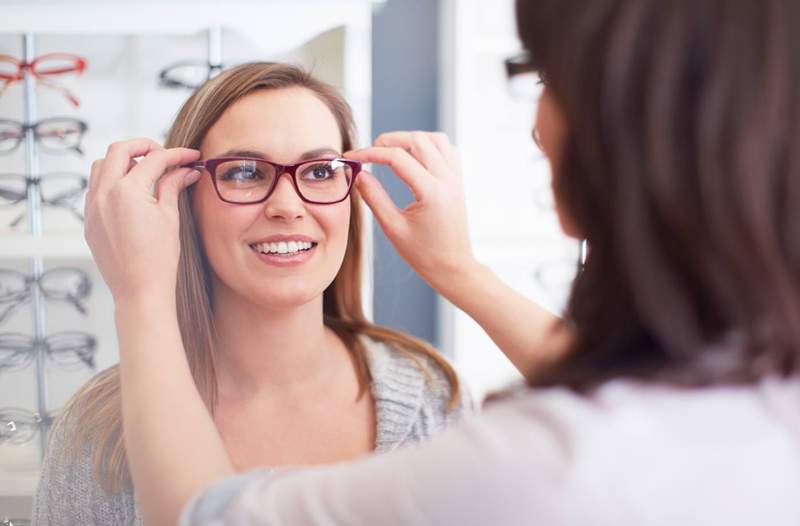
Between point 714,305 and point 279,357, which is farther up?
point 714,305

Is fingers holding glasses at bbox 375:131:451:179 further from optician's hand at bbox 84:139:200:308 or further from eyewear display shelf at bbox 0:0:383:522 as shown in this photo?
eyewear display shelf at bbox 0:0:383:522

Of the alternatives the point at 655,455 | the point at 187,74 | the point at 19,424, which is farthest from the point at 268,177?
the point at 19,424

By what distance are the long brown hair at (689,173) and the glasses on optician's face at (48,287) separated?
133 cm

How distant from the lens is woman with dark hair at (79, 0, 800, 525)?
1.63 ft

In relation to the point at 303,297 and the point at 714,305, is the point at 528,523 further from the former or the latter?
the point at 303,297

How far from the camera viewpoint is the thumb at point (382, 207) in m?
1.06

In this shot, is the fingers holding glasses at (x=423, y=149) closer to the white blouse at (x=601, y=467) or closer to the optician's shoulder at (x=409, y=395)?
the optician's shoulder at (x=409, y=395)

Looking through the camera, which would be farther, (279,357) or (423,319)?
(423,319)

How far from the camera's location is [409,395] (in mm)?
1177

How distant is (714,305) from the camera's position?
1.77ft

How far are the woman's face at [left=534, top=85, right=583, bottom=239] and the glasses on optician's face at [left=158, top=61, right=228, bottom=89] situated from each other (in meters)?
1.08

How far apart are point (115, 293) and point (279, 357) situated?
397 mm

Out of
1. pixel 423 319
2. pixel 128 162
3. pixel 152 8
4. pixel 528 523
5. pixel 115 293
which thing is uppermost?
pixel 152 8

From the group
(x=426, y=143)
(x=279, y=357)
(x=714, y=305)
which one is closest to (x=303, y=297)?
(x=279, y=357)
